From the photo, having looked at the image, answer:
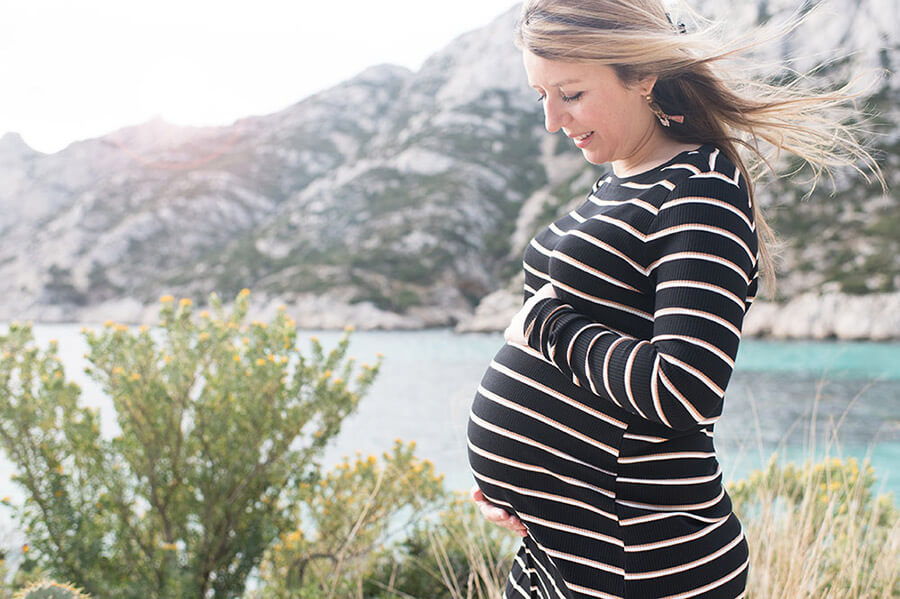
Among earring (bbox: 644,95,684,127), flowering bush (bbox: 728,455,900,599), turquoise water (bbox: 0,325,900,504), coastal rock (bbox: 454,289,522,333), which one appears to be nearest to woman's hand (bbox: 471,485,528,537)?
earring (bbox: 644,95,684,127)

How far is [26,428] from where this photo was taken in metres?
2.46

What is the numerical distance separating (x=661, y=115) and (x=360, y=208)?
4986 centimetres

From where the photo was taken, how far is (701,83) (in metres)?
1.07

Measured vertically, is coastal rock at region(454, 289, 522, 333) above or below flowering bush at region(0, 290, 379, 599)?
below

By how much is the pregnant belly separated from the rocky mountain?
2562 centimetres

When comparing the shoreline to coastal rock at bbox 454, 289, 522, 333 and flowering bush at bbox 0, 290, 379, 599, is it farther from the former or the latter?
flowering bush at bbox 0, 290, 379, 599

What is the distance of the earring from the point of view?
1052mm

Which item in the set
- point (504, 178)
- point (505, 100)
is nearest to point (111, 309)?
point (504, 178)

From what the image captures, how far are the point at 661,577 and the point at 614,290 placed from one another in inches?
17.1

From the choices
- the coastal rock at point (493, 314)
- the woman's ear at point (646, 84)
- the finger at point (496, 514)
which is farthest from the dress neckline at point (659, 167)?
the coastal rock at point (493, 314)

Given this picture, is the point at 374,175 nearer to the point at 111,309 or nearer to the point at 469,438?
the point at 111,309

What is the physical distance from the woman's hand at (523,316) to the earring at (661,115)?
1.14ft

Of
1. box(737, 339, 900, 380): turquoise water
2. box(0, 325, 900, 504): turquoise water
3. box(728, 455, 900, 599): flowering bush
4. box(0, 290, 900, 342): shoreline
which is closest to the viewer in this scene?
box(728, 455, 900, 599): flowering bush

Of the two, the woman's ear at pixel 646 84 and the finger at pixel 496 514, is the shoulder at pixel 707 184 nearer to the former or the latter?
the woman's ear at pixel 646 84
